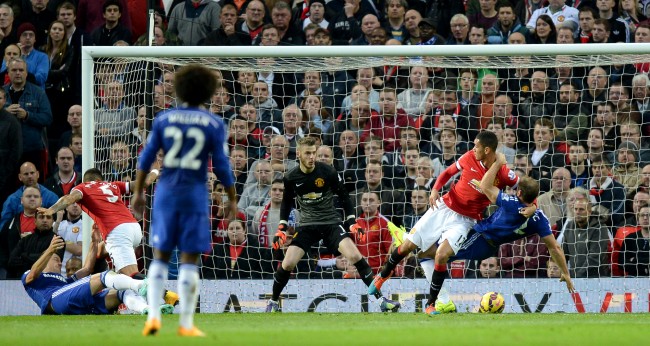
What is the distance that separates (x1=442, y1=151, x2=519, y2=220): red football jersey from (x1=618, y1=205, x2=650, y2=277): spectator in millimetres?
2184

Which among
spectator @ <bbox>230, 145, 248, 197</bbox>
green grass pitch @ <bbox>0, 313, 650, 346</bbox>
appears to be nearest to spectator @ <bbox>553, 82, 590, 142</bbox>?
green grass pitch @ <bbox>0, 313, 650, 346</bbox>

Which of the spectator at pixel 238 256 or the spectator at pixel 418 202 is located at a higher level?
the spectator at pixel 418 202

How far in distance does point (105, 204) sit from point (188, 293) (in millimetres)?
5495

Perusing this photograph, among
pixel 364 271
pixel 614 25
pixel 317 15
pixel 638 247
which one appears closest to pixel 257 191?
pixel 364 271

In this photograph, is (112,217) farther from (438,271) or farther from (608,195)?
(608,195)

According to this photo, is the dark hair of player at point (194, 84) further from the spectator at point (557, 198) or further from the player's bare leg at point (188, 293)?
the spectator at point (557, 198)

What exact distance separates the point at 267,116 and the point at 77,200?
148 inches

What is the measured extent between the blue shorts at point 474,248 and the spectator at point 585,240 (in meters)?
1.64

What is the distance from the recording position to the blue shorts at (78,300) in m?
12.8

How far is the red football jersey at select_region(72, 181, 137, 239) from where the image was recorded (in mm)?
12867

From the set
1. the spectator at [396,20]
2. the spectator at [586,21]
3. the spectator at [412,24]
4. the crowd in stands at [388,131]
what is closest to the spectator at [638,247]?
the crowd in stands at [388,131]

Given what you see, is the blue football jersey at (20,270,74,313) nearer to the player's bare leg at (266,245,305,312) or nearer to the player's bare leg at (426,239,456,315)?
the player's bare leg at (266,245,305,312)

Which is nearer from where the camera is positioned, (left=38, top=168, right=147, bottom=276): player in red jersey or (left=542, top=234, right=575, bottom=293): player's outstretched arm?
(left=542, top=234, right=575, bottom=293): player's outstretched arm

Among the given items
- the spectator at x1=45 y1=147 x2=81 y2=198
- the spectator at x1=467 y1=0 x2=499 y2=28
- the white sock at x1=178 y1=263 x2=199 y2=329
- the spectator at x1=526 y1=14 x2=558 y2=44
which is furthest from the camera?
the spectator at x1=467 y1=0 x2=499 y2=28
